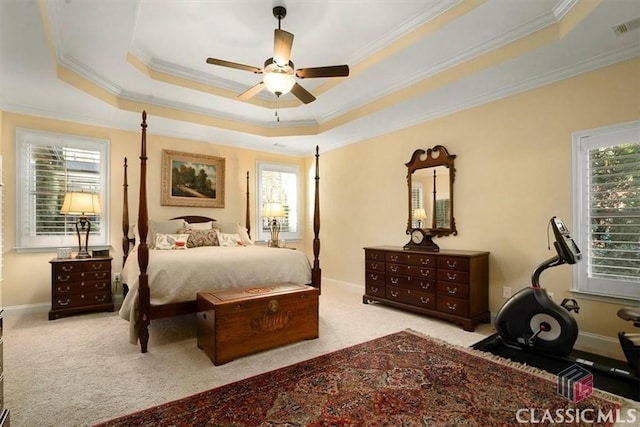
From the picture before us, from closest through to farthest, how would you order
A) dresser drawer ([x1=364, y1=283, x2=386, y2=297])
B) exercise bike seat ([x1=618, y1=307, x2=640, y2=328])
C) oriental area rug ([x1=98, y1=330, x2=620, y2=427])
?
1. oriental area rug ([x1=98, y1=330, x2=620, y2=427])
2. exercise bike seat ([x1=618, y1=307, x2=640, y2=328])
3. dresser drawer ([x1=364, y1=283, x2=386, y2=297])

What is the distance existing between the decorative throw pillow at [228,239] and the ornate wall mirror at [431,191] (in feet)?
8.32

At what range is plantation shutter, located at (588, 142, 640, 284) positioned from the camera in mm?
2729

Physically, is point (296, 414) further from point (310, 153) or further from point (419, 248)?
point (310, 153)

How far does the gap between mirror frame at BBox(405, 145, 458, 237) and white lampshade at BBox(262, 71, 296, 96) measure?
232 centimetres

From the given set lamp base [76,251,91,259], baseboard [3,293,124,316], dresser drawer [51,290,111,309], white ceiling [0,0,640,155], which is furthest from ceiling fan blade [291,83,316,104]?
baseboard [3,293,124,316]

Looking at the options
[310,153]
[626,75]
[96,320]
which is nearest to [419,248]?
[626,75]

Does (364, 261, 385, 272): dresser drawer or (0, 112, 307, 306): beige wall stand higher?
(0, 112, 307, 306): beige wall

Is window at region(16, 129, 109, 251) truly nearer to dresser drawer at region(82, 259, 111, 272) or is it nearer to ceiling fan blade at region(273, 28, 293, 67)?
dresser drawer at region(82, 259, 111, 272)

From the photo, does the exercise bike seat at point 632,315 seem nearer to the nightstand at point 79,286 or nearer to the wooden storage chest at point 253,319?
the wooden storage chest at point 253,319

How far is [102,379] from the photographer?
2.34 metres

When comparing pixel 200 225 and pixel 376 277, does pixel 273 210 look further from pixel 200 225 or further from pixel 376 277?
pixel 376 277

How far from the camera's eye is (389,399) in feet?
6.83

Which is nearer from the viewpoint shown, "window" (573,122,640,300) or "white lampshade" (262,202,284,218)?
"window" (573,122,640,300)

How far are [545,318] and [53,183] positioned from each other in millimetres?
5878
